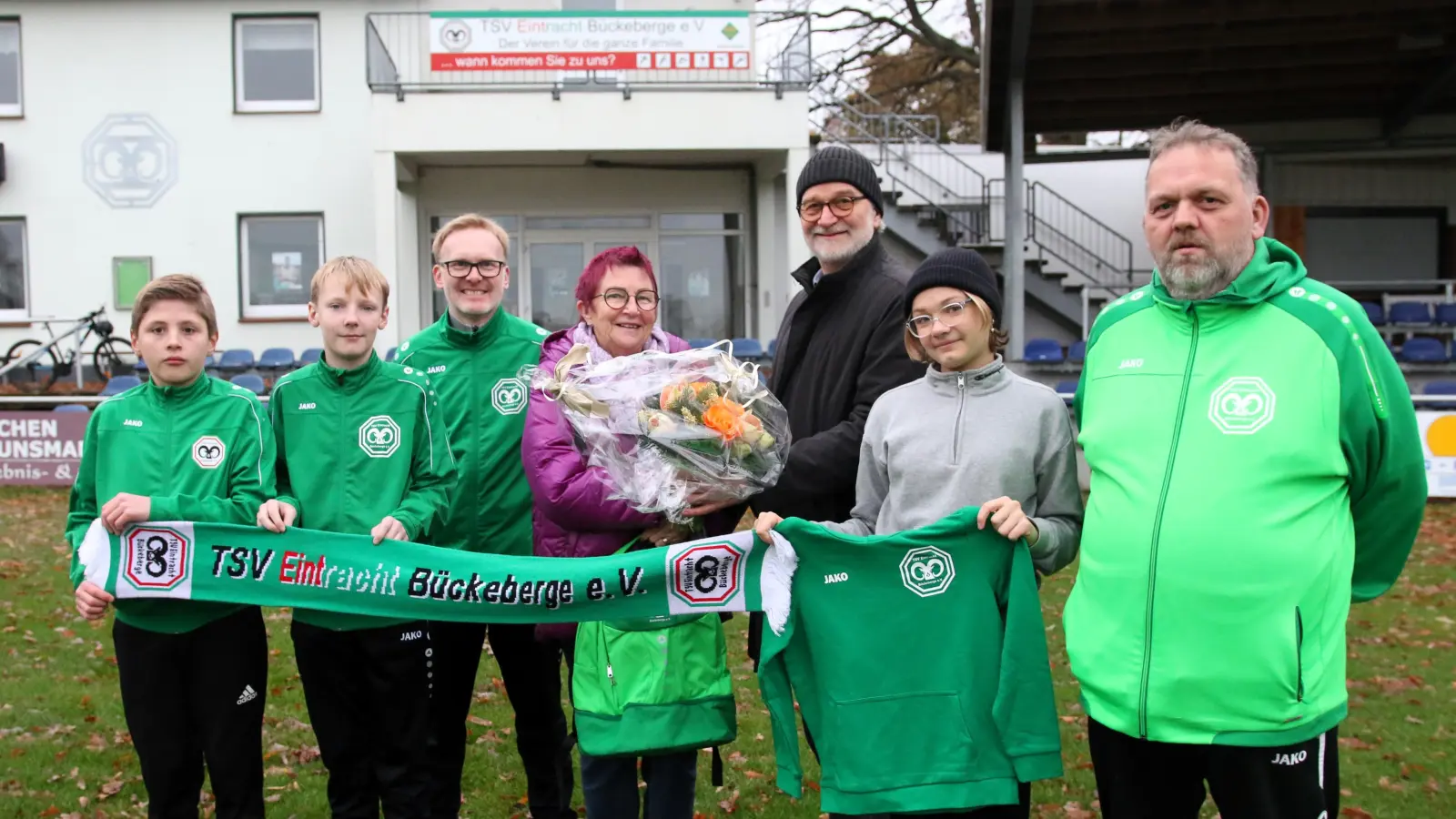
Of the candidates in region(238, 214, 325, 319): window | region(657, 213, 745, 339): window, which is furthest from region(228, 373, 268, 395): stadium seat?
region(657, 213, 745, 339): window

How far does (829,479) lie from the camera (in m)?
3.30

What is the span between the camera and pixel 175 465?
350 cm

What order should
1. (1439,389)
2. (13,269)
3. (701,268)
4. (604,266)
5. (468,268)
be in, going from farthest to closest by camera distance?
(701,268) < (13,269) < (1439,389) < (468,268) < (604,266)

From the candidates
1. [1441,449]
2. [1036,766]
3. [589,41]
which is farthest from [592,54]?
[1036,766]

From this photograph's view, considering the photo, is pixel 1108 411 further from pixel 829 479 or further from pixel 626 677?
pixel 626 677

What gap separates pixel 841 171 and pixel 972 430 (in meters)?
0.93

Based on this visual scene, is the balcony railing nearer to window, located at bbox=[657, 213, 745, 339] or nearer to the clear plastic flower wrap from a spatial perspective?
window, located at bbox=[657, 213, 745, 339]

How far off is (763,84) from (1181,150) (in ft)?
48.5

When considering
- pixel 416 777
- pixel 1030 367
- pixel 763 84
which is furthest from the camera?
pixel 763 84

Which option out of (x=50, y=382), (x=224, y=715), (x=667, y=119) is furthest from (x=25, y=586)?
(x=667, y=119)

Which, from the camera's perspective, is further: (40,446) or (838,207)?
(40,446)

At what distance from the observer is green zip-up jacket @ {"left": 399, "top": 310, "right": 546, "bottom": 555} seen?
3.93 metres

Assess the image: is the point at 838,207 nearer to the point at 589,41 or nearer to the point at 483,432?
the point at 483,432

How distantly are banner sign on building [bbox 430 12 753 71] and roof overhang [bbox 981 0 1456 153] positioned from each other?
378 cm
